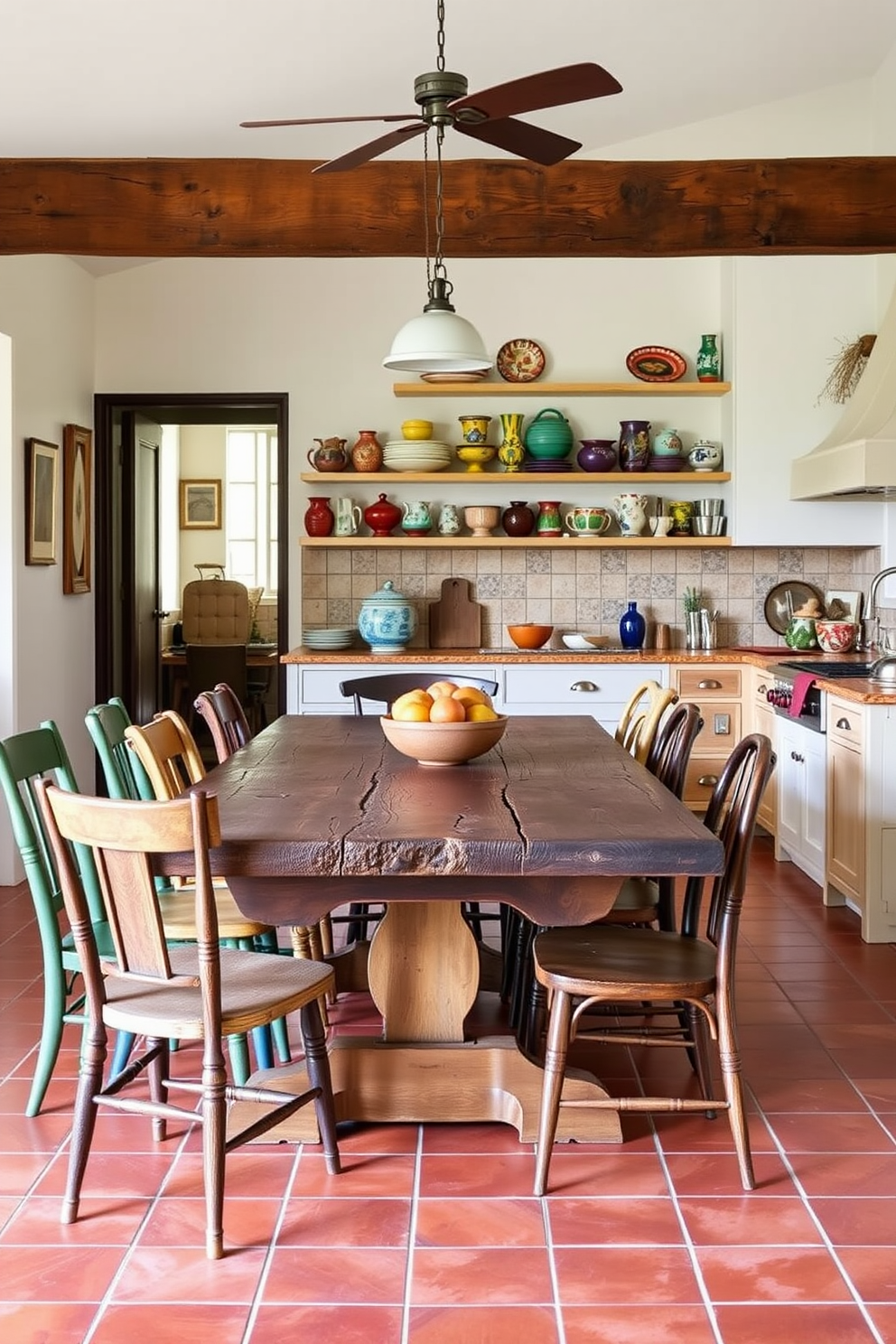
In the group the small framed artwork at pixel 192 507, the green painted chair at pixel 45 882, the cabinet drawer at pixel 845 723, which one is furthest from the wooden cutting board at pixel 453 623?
the small framed artwork at pixel 192 507

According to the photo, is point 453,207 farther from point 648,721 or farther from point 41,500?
point 41,500

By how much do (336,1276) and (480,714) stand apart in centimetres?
142

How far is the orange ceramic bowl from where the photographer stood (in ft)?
22.3

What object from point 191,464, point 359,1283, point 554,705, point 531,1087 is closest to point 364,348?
point 554,705

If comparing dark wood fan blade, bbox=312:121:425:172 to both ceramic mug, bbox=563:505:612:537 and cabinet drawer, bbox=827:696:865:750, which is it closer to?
cabinet drawer, bbox=827:696:865:750

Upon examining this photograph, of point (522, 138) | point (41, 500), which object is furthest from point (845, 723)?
point (41, 500)

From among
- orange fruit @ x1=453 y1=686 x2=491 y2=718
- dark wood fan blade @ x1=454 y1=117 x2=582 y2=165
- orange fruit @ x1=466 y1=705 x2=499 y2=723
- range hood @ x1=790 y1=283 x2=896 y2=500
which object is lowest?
orange fruit @ x1=466 y1=705 x2=499 y2=723

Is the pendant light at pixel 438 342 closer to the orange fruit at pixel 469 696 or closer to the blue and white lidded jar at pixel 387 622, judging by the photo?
the orange fruit at pixel 469 696

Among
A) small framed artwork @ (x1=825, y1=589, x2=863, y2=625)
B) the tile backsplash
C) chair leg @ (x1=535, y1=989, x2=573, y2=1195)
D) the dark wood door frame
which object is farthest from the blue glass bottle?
chair leg @ (x1=535, y1=989, x2=573, y2=1195)

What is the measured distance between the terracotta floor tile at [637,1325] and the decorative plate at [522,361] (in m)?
5.33

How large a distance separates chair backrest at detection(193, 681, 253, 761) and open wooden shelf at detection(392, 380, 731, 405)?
301cm

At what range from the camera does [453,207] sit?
4832 mm

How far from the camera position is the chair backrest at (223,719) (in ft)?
13.0

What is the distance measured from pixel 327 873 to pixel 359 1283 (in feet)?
2.29
